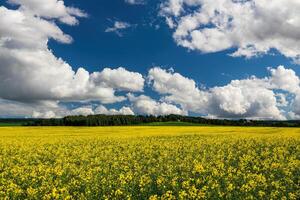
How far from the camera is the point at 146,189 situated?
12.8m

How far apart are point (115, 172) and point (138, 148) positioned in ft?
32.7

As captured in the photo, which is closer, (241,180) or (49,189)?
(49,189)

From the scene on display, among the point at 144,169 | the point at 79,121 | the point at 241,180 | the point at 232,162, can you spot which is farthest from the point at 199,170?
the point at 79,121

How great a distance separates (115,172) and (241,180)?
17.7ft

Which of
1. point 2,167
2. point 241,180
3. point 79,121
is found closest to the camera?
point 241,180

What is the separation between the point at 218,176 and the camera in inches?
571

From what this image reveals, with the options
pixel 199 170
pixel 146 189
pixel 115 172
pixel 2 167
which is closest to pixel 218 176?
pixel 199 170

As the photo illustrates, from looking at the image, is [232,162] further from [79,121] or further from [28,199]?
[79,121]

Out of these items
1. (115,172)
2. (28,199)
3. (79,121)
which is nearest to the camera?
(28,199)

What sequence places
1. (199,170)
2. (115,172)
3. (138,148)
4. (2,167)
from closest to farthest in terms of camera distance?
(199,170) < (115,172) < (2,167) < (138,148)

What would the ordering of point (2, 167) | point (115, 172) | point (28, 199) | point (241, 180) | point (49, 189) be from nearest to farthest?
point (28, 199)
point (49, 189)
point (241, 180)
point (115, 172)
point (2, 167)

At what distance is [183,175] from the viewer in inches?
600

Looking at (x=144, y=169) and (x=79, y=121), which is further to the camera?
(x=79, y=121)

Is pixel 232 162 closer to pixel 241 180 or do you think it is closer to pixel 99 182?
pixel 241 180
